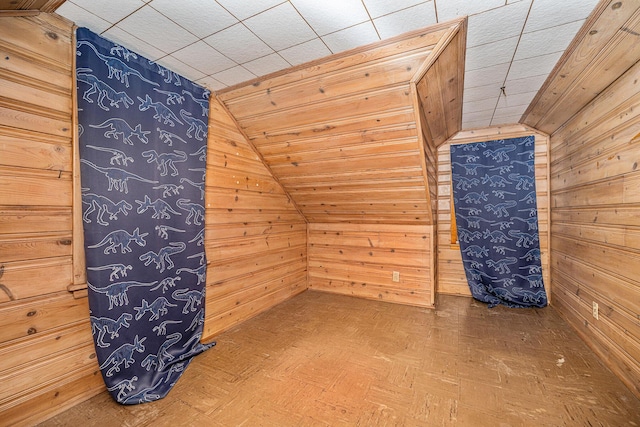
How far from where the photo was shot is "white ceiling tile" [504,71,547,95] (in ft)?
6.82

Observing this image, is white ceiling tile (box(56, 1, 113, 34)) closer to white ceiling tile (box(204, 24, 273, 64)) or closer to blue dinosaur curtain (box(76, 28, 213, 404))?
blue dinosaur curtain (box(76, 28, 213, 404))

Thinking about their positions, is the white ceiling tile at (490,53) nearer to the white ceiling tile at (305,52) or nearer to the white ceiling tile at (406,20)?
the white ceiling tile at (406,20)

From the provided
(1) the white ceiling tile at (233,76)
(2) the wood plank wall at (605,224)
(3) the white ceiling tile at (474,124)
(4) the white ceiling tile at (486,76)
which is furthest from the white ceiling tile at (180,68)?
(2) the wood plank wall at (605,224)

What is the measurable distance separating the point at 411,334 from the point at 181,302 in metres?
1.99

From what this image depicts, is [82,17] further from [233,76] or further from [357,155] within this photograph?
[357,155]

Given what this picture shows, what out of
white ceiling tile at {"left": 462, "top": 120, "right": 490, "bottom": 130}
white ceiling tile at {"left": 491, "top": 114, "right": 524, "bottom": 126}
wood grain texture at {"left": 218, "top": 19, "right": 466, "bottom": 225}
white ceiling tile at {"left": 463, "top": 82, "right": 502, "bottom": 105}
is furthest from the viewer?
white ceiling tile at {"left": 462, "top": 120, "right": 490, "bottom": 130}

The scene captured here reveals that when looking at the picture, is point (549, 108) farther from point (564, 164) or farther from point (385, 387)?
point (385, 387)

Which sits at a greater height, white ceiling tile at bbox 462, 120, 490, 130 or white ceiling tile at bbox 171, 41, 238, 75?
white ceiling tile at bbox 171, 41, 238, 75

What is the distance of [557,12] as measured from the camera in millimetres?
1371

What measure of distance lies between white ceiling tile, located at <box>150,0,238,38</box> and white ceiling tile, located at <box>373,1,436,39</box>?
81cm

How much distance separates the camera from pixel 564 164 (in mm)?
2746

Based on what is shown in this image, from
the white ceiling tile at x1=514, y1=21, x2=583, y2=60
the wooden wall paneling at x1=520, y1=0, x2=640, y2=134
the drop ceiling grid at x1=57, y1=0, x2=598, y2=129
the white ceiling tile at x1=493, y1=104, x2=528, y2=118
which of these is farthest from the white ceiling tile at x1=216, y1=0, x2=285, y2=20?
the white ceiling tile at x1=493, y1=104, x2=528, y2=118

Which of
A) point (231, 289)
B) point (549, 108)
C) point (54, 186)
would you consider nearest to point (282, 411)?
point (231, 289)

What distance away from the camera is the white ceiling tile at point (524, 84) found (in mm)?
2080
